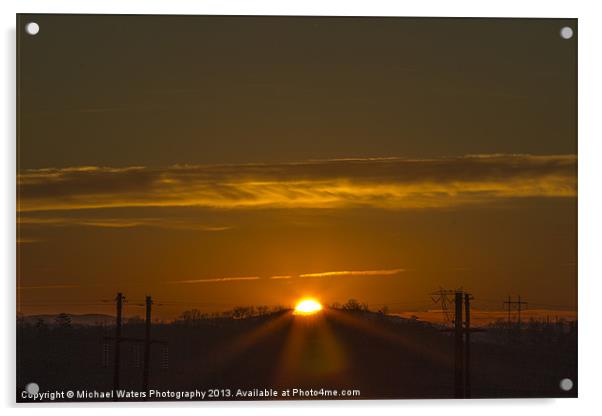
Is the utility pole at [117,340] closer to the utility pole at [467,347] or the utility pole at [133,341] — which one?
the utility pole at [133,341]

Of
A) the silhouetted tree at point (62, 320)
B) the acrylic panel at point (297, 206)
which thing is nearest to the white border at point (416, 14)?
the acrylic panel at point (297, 206)

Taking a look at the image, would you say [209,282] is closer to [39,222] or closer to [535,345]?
[39,222]

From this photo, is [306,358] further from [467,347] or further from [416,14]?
[416,14]

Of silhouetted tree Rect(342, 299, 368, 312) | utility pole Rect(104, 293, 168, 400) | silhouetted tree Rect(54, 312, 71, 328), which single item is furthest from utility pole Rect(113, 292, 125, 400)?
silhouetted tree Rect(342, 299, 368, 312)

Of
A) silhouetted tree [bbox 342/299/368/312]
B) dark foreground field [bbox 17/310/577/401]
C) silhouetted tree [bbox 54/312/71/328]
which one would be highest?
silhouetted tree [bbox 342/299/368/312]

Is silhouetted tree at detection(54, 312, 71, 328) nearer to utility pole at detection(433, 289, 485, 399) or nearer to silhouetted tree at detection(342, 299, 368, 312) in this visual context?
silhouetted tree at detection(342, 299, 368, 312)
